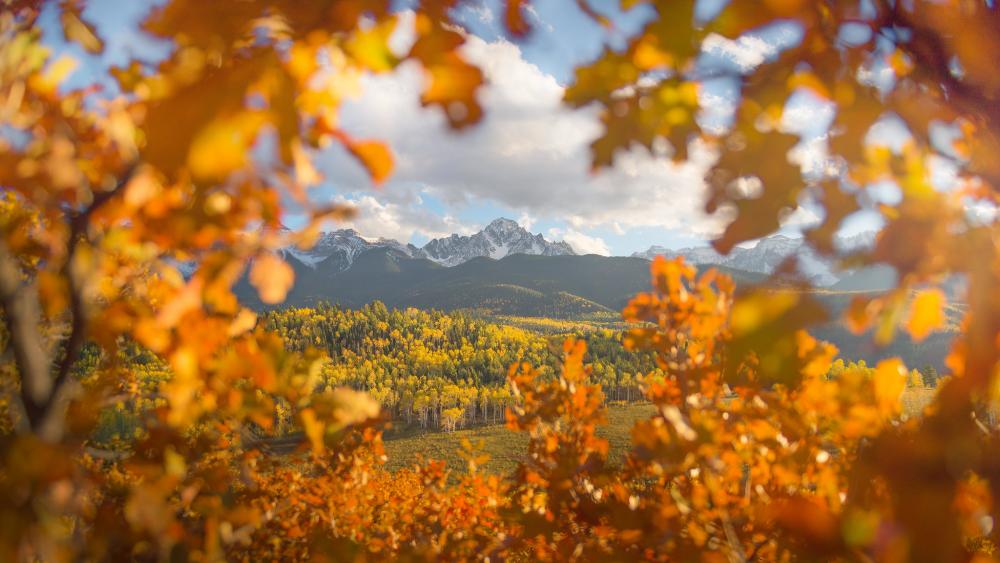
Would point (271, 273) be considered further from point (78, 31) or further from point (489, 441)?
point (489, 441)

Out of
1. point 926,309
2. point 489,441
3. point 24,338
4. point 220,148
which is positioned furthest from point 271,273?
point 489,441

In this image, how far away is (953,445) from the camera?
1044 mm

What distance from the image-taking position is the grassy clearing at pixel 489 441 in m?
67.9

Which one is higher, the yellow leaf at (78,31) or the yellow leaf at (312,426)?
the yellow leaf at (78,31)

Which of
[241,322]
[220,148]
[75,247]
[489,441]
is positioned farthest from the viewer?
[489,441]

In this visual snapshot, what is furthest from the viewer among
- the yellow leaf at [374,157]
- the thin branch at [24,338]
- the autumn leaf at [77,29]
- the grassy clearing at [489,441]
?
the grassy clearing at [489,441]

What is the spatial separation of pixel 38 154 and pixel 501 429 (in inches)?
3828

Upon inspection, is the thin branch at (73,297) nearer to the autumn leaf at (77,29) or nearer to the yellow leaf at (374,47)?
the autumn leaf at (77,29)

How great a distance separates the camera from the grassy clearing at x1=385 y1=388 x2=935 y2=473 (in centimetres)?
6788

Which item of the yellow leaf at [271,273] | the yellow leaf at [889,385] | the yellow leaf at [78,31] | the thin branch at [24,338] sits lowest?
the yellow leaf at [889,385]

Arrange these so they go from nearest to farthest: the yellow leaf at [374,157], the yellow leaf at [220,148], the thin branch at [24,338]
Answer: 1. the yellow leaf at [220,148]
2. the yellow leaf at [374,157]
3. the thin branch at [24,338]

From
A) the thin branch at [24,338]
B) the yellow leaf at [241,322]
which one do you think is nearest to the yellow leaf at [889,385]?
the yellow leaf at [241,322]

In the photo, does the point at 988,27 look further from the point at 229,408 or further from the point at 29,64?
the point at 29,64

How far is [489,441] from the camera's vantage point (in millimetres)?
81750
